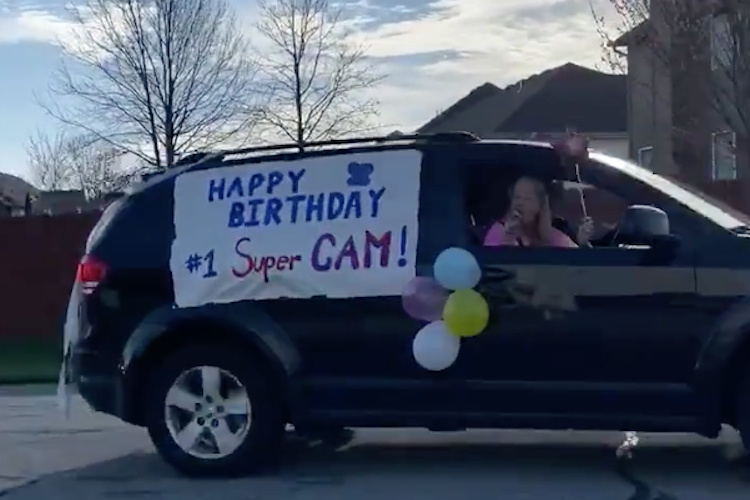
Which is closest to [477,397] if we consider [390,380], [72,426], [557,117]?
[390,380]

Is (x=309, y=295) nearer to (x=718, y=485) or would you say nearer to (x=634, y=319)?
(x=634, y=319)

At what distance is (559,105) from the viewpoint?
49938 mm

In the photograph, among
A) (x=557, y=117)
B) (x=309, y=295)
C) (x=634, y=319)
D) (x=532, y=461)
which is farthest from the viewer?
(x=557, y=117)

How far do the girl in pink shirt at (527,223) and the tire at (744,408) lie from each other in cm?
116

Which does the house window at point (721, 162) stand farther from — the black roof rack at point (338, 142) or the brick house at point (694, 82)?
the black roof rack at point (338, 142)

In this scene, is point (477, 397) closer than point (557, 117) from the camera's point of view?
Yes

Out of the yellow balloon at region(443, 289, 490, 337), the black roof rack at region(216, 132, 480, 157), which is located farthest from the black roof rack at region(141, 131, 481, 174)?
the yellow balloon at region(443, 289, 490, 337)

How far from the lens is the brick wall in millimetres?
20875

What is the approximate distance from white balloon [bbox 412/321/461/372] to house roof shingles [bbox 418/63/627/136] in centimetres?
3921

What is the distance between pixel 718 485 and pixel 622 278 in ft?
4.05

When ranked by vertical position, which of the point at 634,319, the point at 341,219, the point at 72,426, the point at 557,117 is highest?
the point at 557,117

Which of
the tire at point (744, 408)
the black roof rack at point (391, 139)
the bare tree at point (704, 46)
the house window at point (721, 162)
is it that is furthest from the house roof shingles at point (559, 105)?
the tire at point (744, 408)

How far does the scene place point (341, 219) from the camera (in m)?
7.91

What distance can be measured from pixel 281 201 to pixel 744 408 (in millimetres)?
2764
